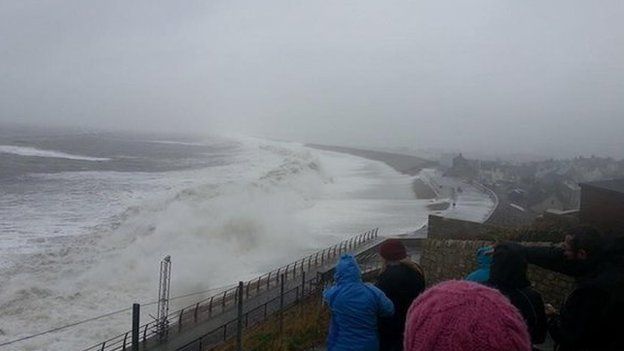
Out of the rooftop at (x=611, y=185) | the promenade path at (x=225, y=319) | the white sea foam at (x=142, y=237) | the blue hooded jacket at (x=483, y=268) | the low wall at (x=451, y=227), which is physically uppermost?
the rooftop at (x=611, y=185)

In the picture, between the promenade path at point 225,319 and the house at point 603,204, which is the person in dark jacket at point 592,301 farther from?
the promenade path at point 225,319

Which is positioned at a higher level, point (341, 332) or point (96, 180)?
point (341, 332)

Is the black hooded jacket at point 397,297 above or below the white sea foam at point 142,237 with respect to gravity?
above

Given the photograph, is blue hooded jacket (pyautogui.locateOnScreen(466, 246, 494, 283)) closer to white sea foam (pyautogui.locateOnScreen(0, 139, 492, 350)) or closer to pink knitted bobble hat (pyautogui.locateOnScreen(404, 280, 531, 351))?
pink knitted bobble hat (pyautogui.locateOnScreen(404, 280, 531, 351))

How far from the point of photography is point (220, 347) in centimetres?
1088

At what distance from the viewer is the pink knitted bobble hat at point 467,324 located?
5.62 feet

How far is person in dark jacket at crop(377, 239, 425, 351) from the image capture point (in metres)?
4.42

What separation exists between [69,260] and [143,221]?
311 inches

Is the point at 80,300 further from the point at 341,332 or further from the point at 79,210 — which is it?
the point at 79,210

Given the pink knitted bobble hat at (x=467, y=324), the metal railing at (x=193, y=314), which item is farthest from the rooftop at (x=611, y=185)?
the pink knitted bobble hat at (x=467, y=324)

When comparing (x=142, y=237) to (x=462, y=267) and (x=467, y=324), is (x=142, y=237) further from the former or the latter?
(x=467, y=324)

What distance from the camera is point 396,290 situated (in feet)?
14.5

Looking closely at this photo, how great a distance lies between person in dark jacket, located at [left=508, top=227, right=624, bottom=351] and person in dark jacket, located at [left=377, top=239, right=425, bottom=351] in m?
1.11

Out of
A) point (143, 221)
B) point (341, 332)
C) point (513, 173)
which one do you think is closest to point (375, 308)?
point (341, 332)
